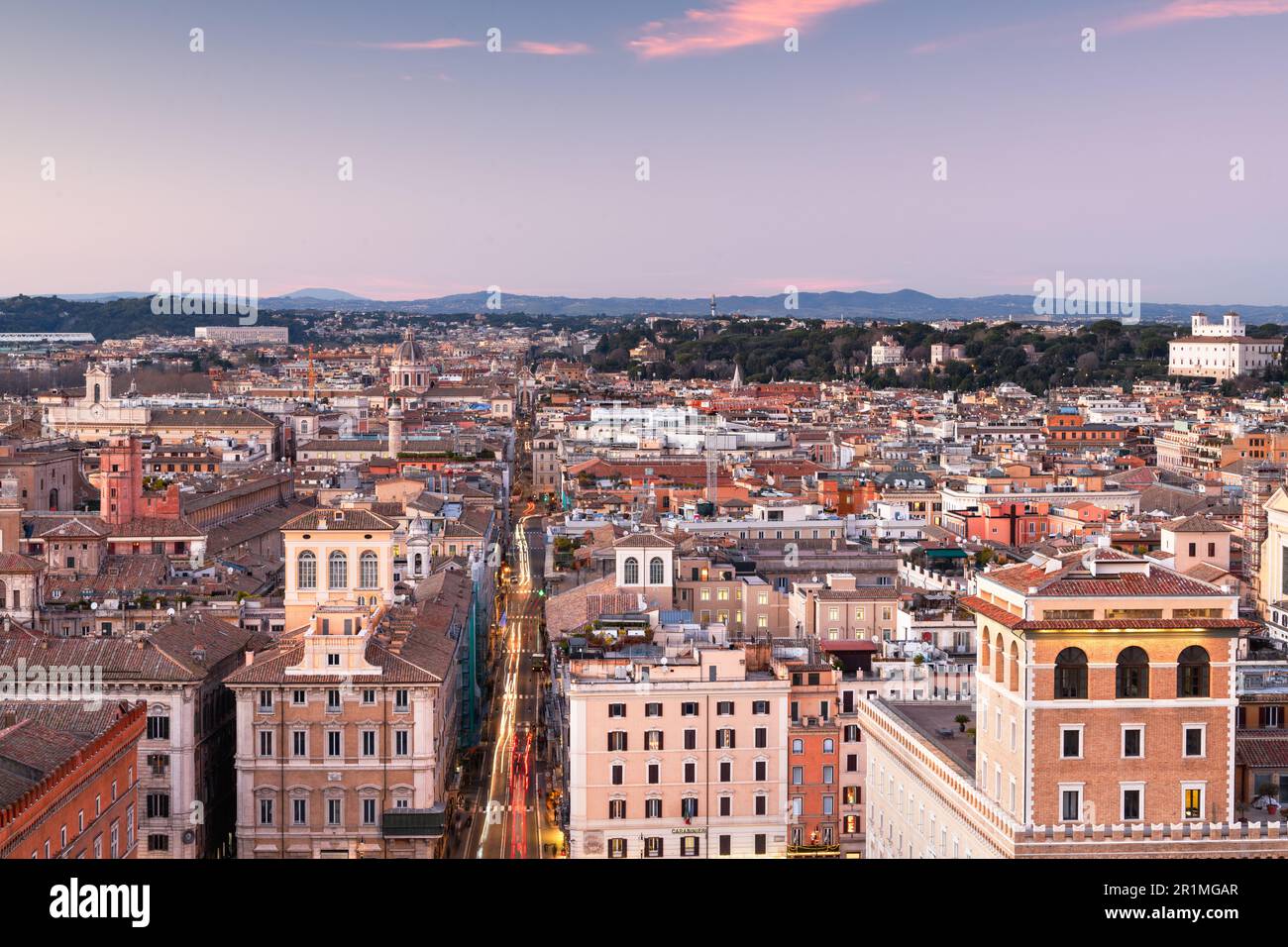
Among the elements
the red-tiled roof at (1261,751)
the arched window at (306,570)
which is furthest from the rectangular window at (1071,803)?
the arched window at (306,570)

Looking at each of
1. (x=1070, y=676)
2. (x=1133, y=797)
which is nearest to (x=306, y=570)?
(x=1070, y=676)

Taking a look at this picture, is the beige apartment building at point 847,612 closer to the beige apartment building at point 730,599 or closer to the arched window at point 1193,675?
the beige apartment building at point 730,599

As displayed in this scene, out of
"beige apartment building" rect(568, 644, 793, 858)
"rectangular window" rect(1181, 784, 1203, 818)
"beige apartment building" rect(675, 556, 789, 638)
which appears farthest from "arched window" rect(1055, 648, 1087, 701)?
"beige apartment building" rect(675, 556, 789, 638)

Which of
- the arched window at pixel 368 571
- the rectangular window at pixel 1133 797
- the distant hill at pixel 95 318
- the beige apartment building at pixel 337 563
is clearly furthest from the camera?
the distant hill at pixel 95 318

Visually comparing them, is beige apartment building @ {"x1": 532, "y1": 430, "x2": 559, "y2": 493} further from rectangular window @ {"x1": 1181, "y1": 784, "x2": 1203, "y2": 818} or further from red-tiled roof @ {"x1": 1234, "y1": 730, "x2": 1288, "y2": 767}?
rectangular window @ {"x1": 1181, "y1": 784, "x2": 1203, "y2": 818}

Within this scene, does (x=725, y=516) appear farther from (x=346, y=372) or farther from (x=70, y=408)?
(x=346, y=372)

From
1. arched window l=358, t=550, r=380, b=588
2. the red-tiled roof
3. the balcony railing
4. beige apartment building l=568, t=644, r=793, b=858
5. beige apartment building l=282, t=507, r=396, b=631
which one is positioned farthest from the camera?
arched window l=358, t=550, r=380, b=588

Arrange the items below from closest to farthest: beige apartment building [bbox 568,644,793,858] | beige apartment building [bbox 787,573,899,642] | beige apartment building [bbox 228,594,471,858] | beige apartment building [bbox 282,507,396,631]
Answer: beige apartment building [bbox 568,644,793,858], beige apartment building [bbox 228,594,471,858], beige apartment building [bbox 282,507,396,631], beige apartment building [bbox 787,573,899,642]
